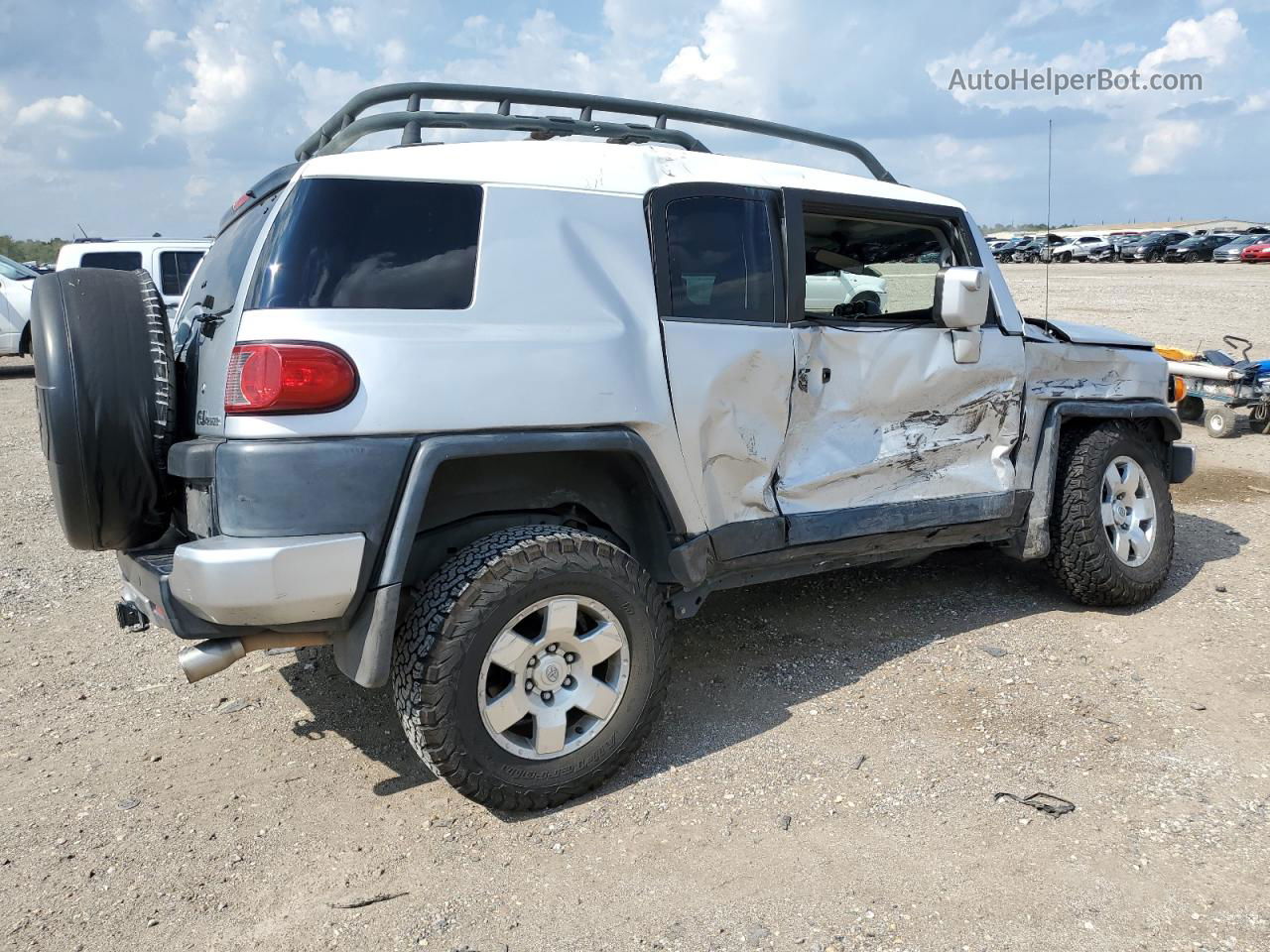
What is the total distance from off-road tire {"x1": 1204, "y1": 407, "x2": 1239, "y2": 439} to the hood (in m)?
5.20

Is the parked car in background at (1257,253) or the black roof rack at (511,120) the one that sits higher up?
the parked car in background at (1257,253)

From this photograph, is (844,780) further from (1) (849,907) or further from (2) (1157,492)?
(2) (1157,492)

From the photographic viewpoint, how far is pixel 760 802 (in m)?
3.19

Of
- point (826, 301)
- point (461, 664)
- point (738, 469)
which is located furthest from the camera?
point (826, 301)

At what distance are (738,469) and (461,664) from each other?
1.25m

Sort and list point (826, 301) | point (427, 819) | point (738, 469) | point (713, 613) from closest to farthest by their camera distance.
Result: point (427, 819)
point (738, 469)
point (826, 301)
point (713, 613)

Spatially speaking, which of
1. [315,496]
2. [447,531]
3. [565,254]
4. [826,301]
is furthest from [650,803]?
[826,301]

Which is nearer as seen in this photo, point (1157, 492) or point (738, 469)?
point (738, 469)

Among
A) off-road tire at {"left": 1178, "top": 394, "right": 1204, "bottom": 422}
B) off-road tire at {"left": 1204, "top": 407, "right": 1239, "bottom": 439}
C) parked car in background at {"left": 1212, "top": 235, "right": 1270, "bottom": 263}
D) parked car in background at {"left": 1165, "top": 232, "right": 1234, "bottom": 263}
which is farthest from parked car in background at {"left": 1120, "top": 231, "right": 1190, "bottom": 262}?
off-road tire at {"left": 1204, "top": 407, "right": 1239, "bottom": 439}

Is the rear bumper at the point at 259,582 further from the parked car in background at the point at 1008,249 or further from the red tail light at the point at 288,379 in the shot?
the parked car in background at the point at 1008,249

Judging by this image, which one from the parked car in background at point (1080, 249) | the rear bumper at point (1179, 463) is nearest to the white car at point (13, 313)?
the rear bumper at point (1179, 463)

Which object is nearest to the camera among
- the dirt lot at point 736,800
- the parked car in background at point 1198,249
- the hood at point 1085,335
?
the dirt lot at point 736,800

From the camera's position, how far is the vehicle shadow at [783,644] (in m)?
3.64

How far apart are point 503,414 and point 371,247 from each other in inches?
24.2
